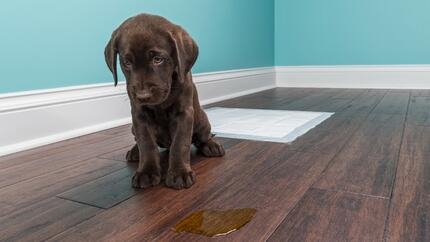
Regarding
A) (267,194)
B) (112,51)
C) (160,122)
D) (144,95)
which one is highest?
(112,51)

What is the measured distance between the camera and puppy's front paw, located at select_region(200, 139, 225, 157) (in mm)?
1259

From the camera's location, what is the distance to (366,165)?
Result: 111 centimetres

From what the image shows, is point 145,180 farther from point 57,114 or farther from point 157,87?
point 57,114

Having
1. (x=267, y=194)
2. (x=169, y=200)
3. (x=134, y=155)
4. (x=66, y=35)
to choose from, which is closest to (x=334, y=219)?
(x=267, y=194)

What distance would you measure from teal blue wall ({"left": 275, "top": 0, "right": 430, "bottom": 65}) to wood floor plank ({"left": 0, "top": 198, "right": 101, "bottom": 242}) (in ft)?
10.7

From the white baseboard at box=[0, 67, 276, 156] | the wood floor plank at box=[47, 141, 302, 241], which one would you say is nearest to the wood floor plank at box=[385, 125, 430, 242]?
the wood floor plank at box=[47, 141, 302, 241]

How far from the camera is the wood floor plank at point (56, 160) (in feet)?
3.68

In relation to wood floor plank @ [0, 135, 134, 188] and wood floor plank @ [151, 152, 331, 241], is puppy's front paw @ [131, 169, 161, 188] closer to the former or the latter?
wood floor plank @ [151, 152, 331, 241]

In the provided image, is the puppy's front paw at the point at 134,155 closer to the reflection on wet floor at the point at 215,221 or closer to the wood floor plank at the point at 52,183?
the wood floor plank at the point at 52,183

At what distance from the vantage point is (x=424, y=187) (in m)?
0.91

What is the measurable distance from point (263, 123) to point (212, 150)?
2.07ft

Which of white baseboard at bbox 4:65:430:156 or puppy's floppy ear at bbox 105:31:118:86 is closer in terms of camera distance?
puppy's floppy ear at bbox 105:31:118:86

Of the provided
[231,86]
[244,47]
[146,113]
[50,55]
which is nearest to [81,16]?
[50,55]

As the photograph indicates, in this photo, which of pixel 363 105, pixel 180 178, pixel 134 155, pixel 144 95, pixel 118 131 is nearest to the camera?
pixel 144 95
